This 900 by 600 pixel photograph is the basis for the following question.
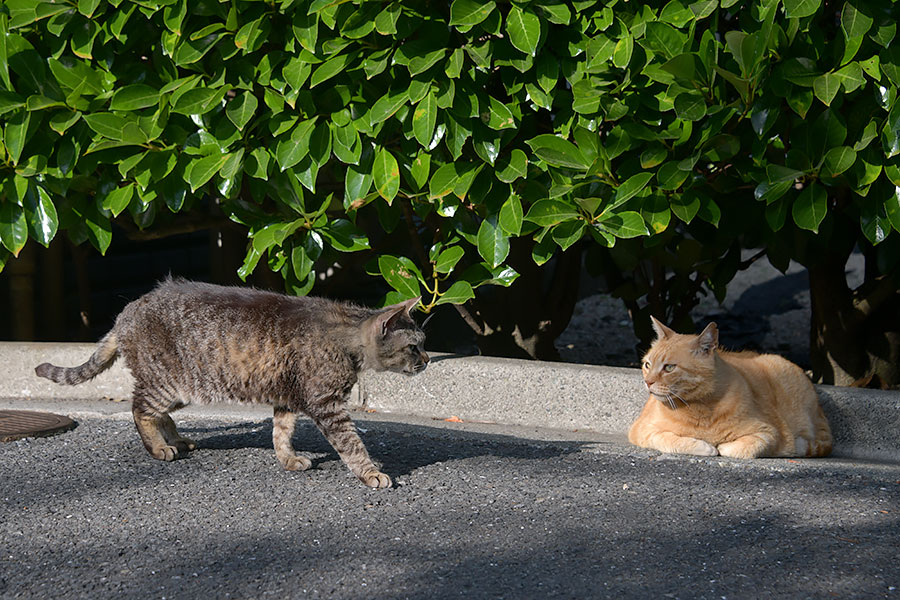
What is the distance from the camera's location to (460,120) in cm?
445

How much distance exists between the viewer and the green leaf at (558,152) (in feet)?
14.2

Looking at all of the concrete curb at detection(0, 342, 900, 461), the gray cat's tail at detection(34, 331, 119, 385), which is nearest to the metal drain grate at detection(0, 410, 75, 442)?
the gray cat's tail at detection(34, 331, 119, 385)

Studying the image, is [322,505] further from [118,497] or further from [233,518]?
[118,497]

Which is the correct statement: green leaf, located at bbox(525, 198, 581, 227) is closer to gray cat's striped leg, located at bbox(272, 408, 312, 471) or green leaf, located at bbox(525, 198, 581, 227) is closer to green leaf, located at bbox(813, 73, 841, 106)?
green leaf, located at bbox(813, 73, 841, 106)

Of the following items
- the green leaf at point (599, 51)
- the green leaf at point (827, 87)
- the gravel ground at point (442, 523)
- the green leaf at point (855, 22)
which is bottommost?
the gravel ground at point (442, 523)

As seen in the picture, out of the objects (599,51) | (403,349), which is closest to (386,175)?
(403,349)

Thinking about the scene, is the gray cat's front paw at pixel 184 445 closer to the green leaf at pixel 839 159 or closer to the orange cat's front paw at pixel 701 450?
the orange cat's front paw at pixel 701 450

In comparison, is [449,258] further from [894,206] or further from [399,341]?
[894,206]

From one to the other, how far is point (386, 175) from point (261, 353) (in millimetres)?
1047

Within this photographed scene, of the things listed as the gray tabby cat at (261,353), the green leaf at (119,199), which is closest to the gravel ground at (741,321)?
the gray tabby cat at (261,353)

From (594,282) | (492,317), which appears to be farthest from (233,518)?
(594,282)

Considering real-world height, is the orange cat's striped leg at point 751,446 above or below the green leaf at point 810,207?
below

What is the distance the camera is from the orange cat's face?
452cm

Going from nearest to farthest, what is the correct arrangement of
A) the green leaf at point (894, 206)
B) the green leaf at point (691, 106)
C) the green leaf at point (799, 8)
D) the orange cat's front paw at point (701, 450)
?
the green leaf at point (799, 8), the green leaf at point (691, 106), the green leaf at point (894, 206), the orange cat's front paw at point (701, 450)
